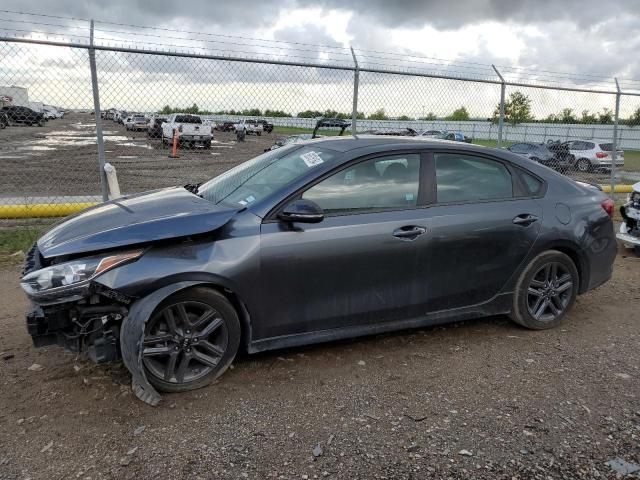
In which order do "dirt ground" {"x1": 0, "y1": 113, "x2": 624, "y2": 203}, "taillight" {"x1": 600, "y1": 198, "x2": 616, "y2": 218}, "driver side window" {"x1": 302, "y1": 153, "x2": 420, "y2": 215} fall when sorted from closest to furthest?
"driver side window" {"x1": 302, "y1": 153, "x2": 420, "y2": 215}
"taillight" {"x1": 600, "y1": 198, "x2": 616, "y2": 218}
"dirt ground" {"x1": 0, "y1": 113, "x2": 624, "y2": 203}

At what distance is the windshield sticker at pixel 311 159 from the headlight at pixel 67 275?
1.37m

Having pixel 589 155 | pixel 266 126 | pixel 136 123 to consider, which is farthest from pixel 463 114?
pixel 136 123

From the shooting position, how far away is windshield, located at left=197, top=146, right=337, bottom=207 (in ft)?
11.9

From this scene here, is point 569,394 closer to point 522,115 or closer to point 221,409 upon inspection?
point 221,409

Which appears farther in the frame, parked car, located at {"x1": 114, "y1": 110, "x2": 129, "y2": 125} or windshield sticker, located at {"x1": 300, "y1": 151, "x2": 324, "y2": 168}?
parked car, located at {"x1": 114, "y1": 110, "x2": 129, "y2": 125}

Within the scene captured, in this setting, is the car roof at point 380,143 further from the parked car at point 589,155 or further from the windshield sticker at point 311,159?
the parked car at point 589,155

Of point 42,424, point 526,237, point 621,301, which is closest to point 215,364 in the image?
point 42,424

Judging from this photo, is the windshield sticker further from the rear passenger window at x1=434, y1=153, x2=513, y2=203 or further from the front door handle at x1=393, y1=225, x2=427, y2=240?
the rear passenger window at x1=434, y1=153, x2=513, y2=203

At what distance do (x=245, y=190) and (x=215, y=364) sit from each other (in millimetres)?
1230

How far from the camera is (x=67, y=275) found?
3031 mm

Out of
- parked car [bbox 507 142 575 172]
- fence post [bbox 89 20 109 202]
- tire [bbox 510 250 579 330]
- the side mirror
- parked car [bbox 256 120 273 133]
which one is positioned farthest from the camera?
parked car [bbox 256 120 273 133]

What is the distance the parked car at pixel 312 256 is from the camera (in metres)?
3.11

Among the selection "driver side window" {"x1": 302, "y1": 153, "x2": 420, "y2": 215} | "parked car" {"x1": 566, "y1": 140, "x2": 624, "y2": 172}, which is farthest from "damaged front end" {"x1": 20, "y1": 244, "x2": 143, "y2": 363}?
"parked car" {"x1": 566, "y1": 140, "x2": 624, "y2": 172}

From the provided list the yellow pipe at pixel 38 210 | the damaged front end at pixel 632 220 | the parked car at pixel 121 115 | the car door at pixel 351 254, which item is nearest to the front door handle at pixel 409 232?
the car door at pixel 351 254
